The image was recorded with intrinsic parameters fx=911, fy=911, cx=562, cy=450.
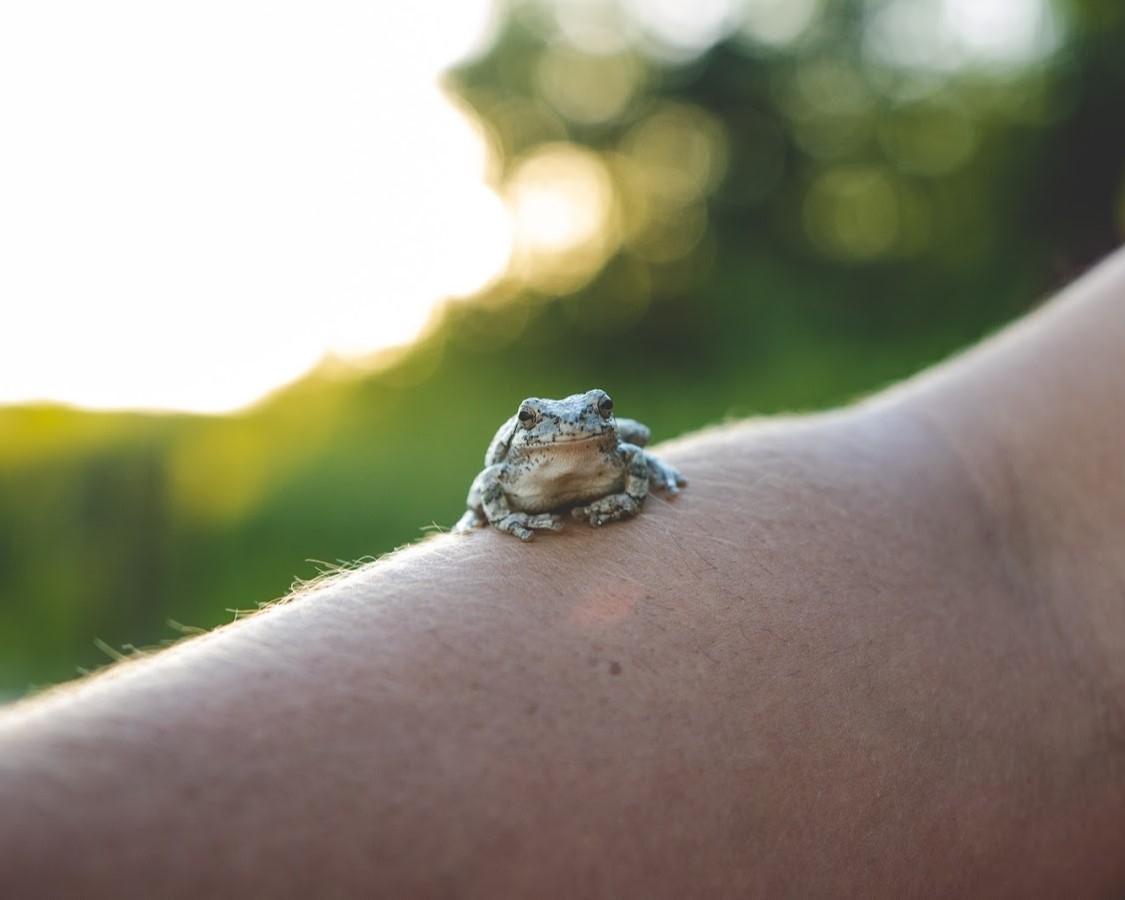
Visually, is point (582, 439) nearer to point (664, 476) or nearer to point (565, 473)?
point (565, 473)

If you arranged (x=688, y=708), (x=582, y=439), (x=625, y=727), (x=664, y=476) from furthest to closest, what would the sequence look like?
(x=664, y=476) → (x=582, y=439) → (x=688, y=708) → (x=625, y=727)

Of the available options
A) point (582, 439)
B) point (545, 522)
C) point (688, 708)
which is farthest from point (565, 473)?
point (688, 708)

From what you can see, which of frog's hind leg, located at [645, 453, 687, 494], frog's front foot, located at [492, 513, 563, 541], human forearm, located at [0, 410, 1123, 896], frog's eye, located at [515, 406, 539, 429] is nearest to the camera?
human forearm, located at [0, 410, 1123, 896]

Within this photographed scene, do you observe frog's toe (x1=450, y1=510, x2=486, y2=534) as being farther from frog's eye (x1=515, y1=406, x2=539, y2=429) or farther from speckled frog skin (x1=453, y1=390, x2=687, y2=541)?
frog's eye (x1=515, y1=406, x2=539, y2=429)

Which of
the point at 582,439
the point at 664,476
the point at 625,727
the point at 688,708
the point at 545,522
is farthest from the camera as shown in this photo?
the point at 664,476

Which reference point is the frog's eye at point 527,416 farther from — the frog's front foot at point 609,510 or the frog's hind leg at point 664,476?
the frog's hind leg at point 664,476

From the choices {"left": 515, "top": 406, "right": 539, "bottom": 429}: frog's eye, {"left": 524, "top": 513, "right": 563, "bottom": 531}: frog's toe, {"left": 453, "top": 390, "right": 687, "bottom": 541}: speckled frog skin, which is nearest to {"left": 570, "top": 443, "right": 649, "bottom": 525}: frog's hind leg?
{"left": 453, "top": 390, "right": 687, "bottom": 541}: speckled frog skin

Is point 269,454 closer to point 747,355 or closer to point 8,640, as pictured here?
point 8,640

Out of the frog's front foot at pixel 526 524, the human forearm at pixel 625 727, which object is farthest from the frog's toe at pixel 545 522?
the human forearm at pixel 625 727
